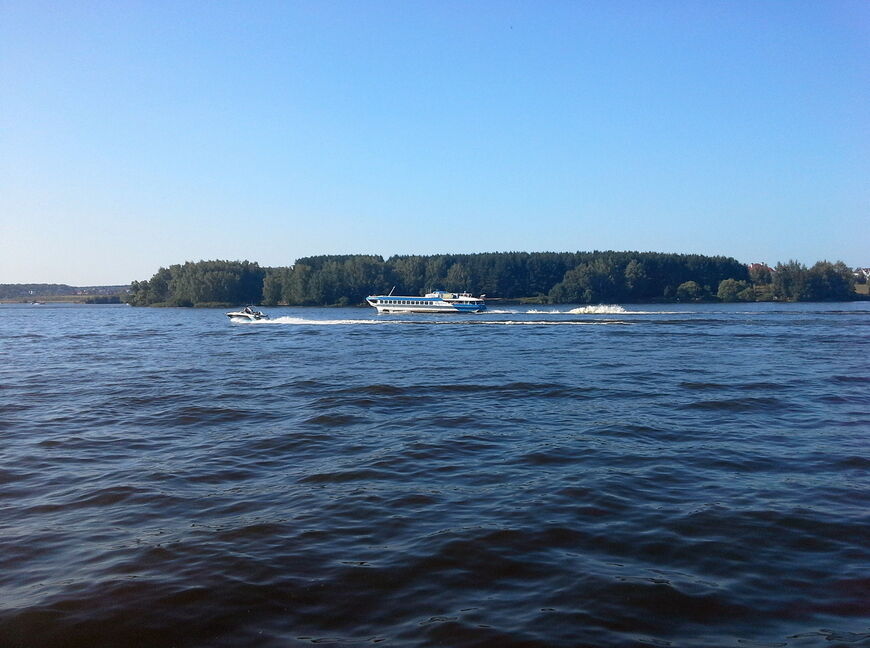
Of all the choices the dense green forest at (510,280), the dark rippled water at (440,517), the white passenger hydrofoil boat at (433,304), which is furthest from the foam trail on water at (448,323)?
the dense green forest at (510,280)

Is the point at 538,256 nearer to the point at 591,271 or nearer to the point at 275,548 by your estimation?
the point at 591,271

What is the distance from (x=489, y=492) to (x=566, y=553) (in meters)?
2.76

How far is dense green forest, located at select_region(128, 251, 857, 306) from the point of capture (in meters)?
163

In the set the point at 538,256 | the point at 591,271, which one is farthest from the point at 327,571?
Answer: the point at 538,256

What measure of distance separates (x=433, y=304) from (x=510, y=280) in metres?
66.5

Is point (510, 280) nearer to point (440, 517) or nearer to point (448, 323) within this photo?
point (448, 323)

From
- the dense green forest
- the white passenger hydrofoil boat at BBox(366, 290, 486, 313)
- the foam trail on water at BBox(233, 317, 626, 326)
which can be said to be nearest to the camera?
the foam trail on water at BBox(233, 317, 626, 326)

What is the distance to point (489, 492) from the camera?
1135cm

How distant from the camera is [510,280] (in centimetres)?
18425

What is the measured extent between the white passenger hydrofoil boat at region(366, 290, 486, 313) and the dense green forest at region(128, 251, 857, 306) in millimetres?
49692

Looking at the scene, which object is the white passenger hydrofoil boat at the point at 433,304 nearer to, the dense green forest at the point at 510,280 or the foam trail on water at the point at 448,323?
the foam trail on water at the point at 448,323

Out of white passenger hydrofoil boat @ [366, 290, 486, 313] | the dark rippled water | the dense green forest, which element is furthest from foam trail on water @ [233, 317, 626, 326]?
the dense green forest

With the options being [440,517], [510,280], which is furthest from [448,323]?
[510,280]

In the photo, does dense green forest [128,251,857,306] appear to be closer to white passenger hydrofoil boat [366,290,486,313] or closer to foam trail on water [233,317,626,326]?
white passenger hydrofoil boat [366,290,486,313]
